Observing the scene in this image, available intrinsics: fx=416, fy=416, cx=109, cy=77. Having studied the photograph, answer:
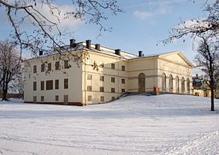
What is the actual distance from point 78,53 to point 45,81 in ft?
178

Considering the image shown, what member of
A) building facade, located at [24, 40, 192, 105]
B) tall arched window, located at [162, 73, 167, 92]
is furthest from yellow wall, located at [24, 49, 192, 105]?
tall arched window, located at [162, 73, 167, 92]

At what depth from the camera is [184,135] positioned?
70.2ft

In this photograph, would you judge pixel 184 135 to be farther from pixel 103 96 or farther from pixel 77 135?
pixel 103 96

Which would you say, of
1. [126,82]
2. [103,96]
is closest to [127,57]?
[126,82]

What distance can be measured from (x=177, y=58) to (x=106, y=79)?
52.2 feet

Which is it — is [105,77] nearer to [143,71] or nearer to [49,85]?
[143,71]

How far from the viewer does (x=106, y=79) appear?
64688 mm

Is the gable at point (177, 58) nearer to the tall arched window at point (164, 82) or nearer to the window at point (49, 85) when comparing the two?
the tall arched window at point (164, 82)

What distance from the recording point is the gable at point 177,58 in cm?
6928

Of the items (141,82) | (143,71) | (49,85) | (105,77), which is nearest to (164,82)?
(141,82)

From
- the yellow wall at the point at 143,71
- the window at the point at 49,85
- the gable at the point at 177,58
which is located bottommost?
the window at the point at 49,85

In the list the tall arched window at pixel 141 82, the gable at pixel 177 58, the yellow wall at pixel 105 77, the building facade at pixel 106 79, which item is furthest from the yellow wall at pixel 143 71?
the gable at pixel 177 58

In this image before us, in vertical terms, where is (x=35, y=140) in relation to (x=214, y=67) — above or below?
below

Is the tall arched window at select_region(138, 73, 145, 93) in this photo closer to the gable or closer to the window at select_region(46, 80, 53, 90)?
the gable
